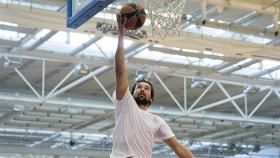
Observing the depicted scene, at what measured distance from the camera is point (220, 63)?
15938mm

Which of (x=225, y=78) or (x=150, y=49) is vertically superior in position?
(x=150, y=49)

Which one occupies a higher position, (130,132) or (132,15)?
(132,15)

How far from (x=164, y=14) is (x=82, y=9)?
4.85ft

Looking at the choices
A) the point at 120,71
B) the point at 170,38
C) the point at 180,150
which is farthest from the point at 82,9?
the point at 170,38

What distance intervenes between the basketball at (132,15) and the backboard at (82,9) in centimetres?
118

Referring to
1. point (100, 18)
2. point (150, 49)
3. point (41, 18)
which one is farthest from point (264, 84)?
point (41, 18)

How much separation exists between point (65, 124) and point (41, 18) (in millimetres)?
12561

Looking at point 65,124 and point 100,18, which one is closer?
point 100,18

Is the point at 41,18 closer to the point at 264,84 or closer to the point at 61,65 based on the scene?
the point at 61,65

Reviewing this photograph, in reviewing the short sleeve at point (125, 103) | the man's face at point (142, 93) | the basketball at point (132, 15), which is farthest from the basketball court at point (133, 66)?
the short sleeve at point (125, 103)

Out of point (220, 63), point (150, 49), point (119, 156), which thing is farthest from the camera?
Result: point (220, 63)

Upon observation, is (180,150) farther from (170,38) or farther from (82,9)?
(170,38)

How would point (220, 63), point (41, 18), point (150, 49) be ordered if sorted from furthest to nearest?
point (220, 63) < point (150, 49) < point (41, 18)

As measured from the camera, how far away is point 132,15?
16.0ft
